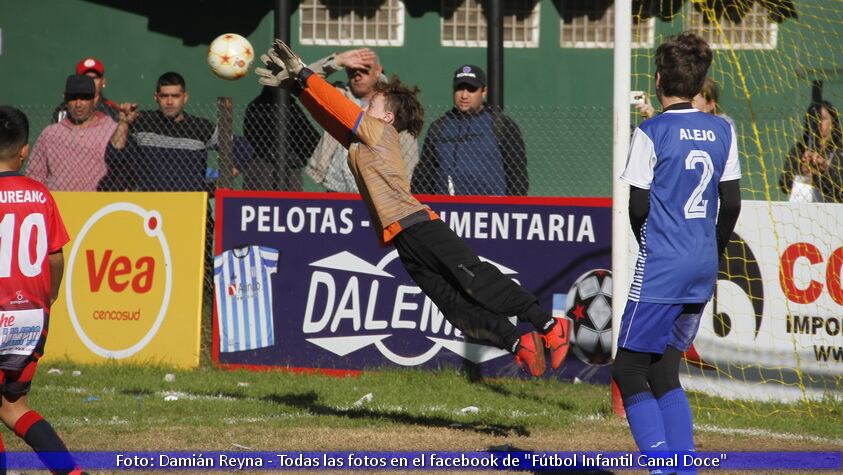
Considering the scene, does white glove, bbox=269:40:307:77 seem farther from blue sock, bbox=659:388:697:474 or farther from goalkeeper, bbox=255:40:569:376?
blue sock, bbox=659:388:697:474

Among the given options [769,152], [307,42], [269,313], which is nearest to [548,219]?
[769,152]

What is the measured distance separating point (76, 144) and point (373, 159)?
17.8 ft

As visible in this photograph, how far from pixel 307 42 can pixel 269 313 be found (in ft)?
16.8

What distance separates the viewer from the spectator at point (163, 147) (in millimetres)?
11133

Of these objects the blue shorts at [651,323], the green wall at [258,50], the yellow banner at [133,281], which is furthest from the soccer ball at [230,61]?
the blue shorts at [651,323]

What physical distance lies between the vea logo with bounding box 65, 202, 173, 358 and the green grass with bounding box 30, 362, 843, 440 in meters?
0.54

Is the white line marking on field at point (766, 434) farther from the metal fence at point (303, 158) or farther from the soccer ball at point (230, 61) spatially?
the soccer ball at point (230, 61)

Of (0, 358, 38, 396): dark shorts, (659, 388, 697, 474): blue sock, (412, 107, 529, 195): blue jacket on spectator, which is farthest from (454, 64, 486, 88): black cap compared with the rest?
(0, 358, 38, 396): dark shorts

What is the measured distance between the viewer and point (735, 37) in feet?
43.2

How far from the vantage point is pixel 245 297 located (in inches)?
416

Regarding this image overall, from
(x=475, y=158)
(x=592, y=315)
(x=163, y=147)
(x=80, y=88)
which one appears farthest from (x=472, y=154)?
(x=80, y=88)

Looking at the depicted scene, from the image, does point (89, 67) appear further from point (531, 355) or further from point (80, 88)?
point (531, 355)

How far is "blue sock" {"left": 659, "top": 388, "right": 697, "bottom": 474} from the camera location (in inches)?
216

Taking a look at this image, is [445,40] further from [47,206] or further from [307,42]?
[47,206]
